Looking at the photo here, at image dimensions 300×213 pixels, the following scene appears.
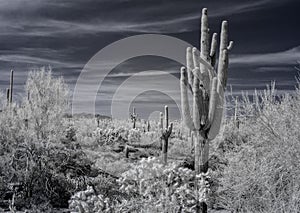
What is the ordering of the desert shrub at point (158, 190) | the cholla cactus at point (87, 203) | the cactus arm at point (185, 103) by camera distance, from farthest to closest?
the cactus arm at point (185, 103) → the desert shrub at point (158, 190) → the cholla cactus at point (87, 203)

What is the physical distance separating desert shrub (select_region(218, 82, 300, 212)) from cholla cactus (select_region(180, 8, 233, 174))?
3.07ft

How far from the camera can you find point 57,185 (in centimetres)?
998

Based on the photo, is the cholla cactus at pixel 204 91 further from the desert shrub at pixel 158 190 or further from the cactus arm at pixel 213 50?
the desert shrub at pixel 158 190

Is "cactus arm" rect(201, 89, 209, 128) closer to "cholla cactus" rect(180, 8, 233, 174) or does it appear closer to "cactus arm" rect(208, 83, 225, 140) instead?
"cholla cactus" rect(180, 8, 233, 174)

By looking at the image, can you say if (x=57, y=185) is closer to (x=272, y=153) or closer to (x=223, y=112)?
(x=223, y=112)

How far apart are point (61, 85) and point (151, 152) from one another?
5498 mm

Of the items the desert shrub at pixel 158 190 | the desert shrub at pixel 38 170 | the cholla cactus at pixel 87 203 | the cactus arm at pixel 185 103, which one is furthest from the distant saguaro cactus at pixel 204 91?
the desert shrub at pixel 38 170

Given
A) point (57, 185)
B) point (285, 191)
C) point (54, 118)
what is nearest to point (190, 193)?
point (285, 191)

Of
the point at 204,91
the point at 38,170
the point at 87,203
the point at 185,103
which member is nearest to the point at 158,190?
the point at 87,203

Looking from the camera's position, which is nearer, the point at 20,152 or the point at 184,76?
the point at 184,76

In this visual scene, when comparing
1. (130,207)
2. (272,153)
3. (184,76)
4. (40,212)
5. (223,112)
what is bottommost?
(40,212)

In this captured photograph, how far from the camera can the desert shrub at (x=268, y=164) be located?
7.45m

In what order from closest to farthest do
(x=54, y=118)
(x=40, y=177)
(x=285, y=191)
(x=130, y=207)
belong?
1. (x=130, y=207)
2. (x=285, y=191)
3. (x=40, y=177)
4. (x=54, y=118)

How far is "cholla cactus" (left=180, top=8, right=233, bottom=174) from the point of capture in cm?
821
